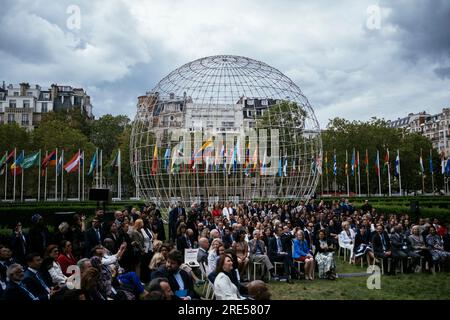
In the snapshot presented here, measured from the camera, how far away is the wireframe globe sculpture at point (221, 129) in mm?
21484

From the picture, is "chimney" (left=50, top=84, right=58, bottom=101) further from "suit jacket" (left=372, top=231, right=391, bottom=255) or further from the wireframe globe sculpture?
"suit jacket" (left=372, top=231, right=391, bottom=255)

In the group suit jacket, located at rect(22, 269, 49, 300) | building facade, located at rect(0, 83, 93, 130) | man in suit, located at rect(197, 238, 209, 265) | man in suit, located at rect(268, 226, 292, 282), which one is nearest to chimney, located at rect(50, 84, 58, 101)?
building facade, located at rect(0, 83, 93, 130)

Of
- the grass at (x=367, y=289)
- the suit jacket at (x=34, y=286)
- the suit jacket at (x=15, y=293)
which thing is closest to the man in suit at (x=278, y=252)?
the grass at (x=367, y=289)

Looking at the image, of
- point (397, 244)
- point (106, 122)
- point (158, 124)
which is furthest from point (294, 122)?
point (106, 122)

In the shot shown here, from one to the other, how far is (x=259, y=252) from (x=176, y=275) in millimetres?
4442

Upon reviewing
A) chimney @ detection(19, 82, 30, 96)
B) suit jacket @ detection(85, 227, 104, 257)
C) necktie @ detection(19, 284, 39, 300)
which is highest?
chimney @ detection(19, 82, 30, 96)

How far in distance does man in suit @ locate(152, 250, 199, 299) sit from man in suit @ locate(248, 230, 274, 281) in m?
3.89

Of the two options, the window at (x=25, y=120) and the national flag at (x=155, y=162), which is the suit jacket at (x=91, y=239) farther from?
the window at (x=25, y=120)

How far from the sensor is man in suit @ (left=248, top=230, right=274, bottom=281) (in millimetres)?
10086

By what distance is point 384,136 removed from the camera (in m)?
52.4

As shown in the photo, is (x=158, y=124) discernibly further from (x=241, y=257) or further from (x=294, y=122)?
(x=241, y=257)

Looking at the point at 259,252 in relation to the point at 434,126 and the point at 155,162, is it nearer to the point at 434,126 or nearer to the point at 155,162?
the point at 155,162

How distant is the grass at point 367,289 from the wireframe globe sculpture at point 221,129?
11.7 m
